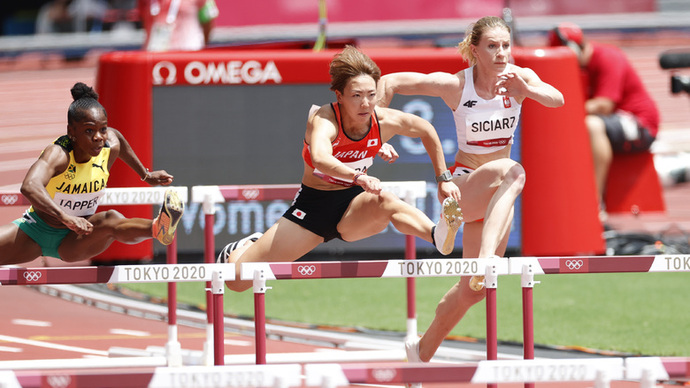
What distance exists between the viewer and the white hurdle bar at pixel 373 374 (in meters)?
3.96

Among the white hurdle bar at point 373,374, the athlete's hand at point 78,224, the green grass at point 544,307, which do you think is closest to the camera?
the white hurdle bar at point 373,374

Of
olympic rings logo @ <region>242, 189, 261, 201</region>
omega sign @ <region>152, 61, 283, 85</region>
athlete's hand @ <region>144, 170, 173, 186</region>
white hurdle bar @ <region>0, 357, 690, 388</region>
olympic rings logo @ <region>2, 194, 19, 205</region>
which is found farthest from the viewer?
omega sign @ <region>152, 61, 283, 85</region>

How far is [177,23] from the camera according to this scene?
12492mm

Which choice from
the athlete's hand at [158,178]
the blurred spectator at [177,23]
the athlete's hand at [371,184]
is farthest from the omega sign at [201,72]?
the athlete's hand at [371,184]

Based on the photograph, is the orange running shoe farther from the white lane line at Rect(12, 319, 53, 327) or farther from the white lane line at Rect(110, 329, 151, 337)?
the white lane line at Rect(12, 319, 53, 327)

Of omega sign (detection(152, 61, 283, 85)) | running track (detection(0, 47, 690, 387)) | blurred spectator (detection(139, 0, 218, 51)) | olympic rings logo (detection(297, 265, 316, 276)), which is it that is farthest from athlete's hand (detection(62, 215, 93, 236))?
blurred spectator (detection(139, 0, 218, 51))

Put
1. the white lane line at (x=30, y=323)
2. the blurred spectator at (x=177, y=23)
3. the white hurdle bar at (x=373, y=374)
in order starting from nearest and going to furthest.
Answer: the white hurdle bar at (x=373, y=374)
the white lane line at (x=30, y=323)
the blurred spectator at (x=177, y=23)

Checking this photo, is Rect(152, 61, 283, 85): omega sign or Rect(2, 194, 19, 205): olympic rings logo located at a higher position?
Rect(152, 61, 283, 85): omega sign

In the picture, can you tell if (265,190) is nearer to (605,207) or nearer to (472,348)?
(472,348)

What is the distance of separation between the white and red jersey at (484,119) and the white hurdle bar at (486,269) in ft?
3.55

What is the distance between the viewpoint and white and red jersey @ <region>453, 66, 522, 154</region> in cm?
636

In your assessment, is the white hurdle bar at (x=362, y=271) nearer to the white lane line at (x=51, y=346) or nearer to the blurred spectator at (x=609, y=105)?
the white lane line at (x=51, y=346)

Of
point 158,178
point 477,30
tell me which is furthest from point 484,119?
point 158,178

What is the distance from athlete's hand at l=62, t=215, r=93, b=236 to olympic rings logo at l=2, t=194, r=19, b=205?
150 cm
